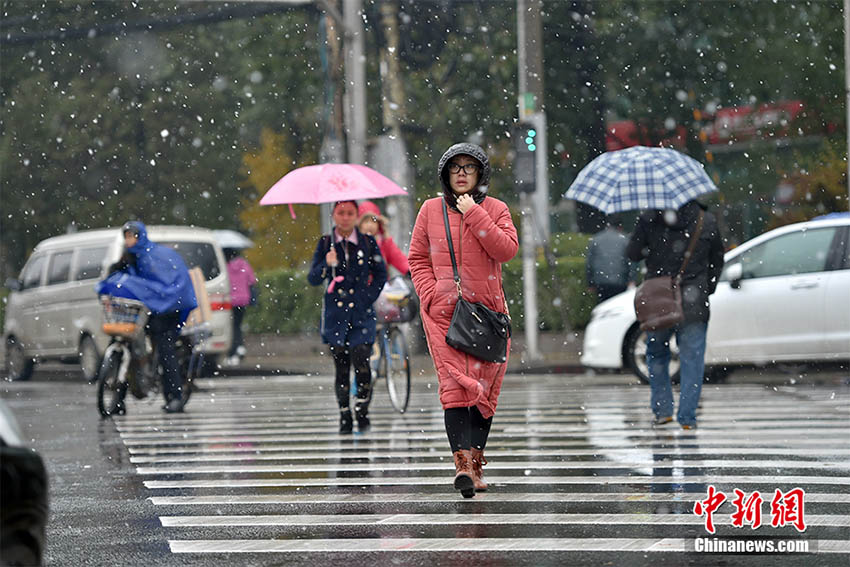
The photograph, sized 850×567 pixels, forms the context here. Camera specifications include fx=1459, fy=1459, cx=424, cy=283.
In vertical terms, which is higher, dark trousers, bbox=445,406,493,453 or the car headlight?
the car headlight

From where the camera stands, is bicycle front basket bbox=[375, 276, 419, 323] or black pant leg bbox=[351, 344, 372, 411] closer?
black pant leg bbox=[351, 344, 372, 411]

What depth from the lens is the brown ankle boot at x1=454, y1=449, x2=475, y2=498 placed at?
6.84 metres

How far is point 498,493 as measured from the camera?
23.5ft

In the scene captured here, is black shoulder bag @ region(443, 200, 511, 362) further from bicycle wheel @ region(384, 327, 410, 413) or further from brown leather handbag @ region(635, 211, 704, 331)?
bicycle wheel @ region(384, 327, 410, 413)

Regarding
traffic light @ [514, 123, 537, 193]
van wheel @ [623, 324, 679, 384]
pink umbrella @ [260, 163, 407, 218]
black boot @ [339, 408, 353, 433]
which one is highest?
traffic light @ [514, 123, 537, 193]

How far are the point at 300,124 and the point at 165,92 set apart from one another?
195 inches

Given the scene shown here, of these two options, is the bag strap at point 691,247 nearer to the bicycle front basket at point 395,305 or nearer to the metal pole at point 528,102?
the bicycle front basket at point 395,305

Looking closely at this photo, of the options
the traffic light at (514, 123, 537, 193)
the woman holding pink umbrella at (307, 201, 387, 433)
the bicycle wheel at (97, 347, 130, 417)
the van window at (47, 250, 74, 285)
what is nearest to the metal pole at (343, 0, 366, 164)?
the traffic light at (514, 123, 537, 193)

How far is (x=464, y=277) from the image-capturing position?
706 centimetres

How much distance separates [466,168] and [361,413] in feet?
12.1

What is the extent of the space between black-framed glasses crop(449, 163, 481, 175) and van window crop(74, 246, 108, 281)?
38.0 feet

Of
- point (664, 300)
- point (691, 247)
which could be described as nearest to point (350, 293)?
point (664, 300)

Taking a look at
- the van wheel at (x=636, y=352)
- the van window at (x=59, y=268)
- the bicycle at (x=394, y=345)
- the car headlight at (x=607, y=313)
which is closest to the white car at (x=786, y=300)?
the van wheel at (x=636, y=352)

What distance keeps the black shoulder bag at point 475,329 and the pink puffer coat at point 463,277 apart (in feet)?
0.15
